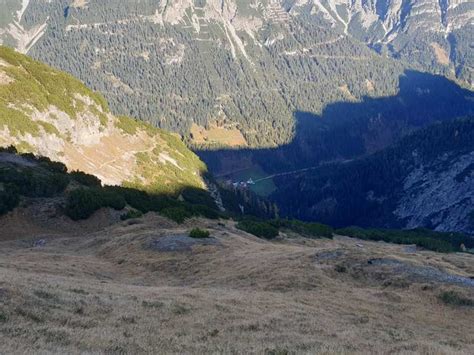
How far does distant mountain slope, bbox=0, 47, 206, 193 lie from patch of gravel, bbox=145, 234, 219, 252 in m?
57.1

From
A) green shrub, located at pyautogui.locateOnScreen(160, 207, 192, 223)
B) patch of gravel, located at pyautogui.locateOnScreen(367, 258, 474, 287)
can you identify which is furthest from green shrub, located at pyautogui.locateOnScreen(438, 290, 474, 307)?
green shrub, located at pyautogui.locateOnScreen(160, 207, 192, 223)

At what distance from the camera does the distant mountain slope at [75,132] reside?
346 ft

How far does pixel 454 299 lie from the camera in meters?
33.6

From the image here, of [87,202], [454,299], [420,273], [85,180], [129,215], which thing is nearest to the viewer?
[454,299]

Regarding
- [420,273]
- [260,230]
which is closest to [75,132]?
[260,230]

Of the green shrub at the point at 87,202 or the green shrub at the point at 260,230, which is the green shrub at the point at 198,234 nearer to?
the green shrub at the point at 260,230

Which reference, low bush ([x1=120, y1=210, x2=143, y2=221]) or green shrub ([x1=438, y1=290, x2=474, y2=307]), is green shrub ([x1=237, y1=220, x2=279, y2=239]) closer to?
low bush ([x1=120, y1=210, x2=143, y2=221])

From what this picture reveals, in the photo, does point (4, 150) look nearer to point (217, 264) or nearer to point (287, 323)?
point (217, 264)

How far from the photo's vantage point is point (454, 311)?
106 feet

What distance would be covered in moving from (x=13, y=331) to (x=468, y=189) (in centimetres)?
20739

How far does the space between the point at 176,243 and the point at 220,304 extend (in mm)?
20585

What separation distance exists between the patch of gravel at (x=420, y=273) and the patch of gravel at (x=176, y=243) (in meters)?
16.6

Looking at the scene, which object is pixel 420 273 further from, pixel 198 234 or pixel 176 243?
pixel 176 243

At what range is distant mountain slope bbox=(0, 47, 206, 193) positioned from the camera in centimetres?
10531
